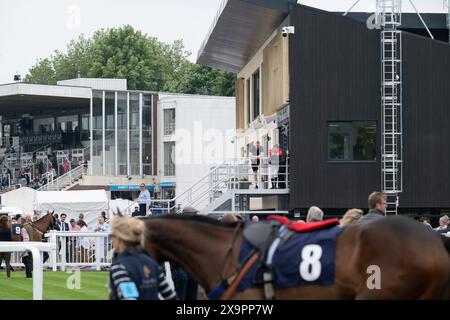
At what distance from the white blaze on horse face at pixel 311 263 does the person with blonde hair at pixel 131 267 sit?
4.01ft

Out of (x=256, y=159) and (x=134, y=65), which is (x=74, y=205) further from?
(x=134, y=65)

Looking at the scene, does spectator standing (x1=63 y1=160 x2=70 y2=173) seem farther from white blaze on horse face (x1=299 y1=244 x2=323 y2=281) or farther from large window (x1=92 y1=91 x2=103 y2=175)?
white blaze on horse face (x1=299 y1=244 x2=323 y2=281)

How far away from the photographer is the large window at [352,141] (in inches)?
1259

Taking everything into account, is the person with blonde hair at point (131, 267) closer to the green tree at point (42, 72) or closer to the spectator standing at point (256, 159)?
the spectator standing at point (256, 159)

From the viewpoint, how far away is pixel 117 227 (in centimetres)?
775

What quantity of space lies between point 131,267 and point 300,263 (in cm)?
146

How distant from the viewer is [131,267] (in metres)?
7.65

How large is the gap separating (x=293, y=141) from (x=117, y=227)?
24.5m

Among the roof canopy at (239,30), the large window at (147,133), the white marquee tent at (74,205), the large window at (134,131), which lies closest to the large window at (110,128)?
the large window at (134,131)

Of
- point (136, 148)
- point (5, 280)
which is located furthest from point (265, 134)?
point (136, 148)

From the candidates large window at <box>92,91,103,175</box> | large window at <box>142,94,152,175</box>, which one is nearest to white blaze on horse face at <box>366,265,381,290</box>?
large window at <box>92,91,103,175</box>

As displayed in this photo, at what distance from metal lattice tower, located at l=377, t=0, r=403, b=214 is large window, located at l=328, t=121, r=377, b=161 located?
0.54 metres

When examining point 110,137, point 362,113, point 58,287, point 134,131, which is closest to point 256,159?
point 362,113

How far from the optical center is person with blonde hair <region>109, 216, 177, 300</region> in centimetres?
758
